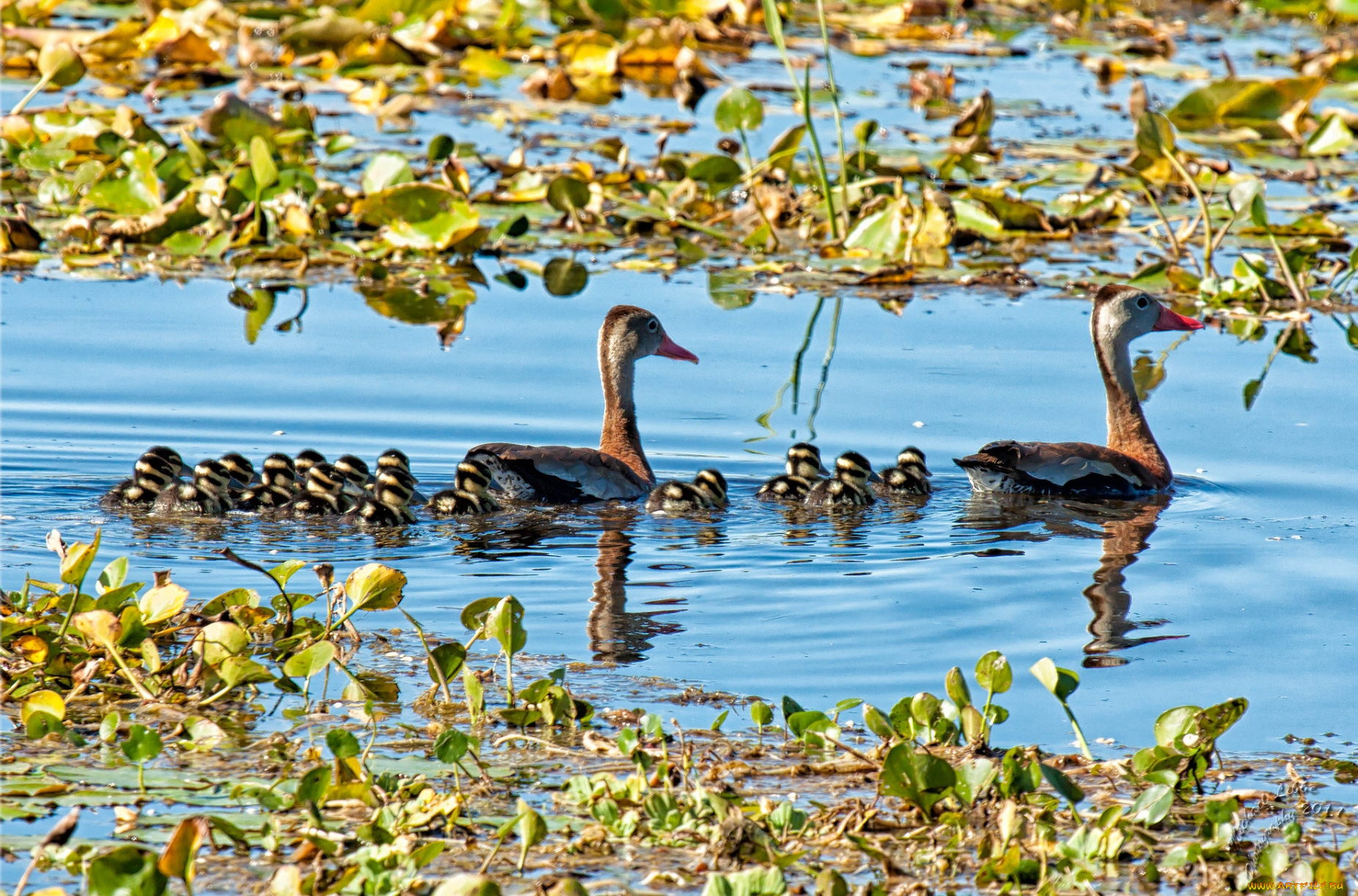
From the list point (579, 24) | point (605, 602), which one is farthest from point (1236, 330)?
point (579, 24)

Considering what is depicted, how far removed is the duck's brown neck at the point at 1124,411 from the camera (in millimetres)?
9359

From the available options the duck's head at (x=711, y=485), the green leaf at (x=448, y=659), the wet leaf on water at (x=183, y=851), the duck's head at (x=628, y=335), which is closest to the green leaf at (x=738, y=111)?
the duck's head at (x=628, y=335)

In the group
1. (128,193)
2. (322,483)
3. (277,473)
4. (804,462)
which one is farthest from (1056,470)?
(128,193)

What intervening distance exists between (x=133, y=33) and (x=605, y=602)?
507 inches

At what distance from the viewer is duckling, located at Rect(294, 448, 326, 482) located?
869 cm

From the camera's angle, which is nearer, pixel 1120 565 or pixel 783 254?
pixel 1120 565

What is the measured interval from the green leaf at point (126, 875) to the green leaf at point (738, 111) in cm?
1021

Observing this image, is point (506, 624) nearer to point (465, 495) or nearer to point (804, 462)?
point (465, 495)

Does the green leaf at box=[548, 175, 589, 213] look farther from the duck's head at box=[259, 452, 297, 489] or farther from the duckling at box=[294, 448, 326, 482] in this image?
the duck's head at box=[259, 452, 297, 489]

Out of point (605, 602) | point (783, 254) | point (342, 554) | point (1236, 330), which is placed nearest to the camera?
point (605, 602)

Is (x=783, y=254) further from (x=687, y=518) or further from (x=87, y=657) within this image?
(x=87, y=657)

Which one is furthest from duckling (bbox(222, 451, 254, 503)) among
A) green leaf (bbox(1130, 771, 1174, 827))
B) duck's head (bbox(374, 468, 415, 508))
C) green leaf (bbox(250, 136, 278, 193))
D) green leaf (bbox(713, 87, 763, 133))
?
green leaf (bbox(713, 87, 763, 133))

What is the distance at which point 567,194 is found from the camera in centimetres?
1339

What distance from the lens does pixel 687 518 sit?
342 inches
